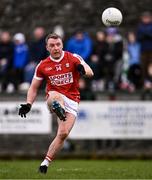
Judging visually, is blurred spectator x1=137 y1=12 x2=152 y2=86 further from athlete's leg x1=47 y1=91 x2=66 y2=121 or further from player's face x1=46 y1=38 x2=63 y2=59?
athlete's leg x1=47 y1=91 x2=66 y2=121

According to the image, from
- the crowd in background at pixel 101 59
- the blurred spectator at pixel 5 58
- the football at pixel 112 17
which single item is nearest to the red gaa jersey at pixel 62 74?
the football at pixel 112 17

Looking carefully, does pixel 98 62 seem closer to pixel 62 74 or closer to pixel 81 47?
pixel 81 47

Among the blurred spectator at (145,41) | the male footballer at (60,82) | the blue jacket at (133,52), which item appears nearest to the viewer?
the male footballer at (60,82)

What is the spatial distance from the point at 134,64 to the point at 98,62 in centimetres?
110

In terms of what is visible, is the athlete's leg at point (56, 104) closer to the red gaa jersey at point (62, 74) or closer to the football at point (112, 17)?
the red gaa jersey at point (62, 74)

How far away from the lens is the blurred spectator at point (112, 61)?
78.9 feet

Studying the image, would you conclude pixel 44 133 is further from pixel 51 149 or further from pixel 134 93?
pixel 51 149

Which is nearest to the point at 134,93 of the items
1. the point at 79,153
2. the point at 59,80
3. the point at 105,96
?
the point at 105,96

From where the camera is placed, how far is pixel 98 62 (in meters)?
24.1

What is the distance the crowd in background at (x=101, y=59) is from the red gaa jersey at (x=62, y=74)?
8286 mm

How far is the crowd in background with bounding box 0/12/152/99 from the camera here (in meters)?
23.9

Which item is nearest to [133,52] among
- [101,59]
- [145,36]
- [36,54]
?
[145,36]

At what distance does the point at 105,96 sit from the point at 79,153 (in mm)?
1867

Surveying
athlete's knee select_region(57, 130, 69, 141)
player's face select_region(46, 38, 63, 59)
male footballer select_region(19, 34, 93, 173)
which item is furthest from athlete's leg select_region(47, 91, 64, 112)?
player's face select_region(46, 38, 63, 59)
